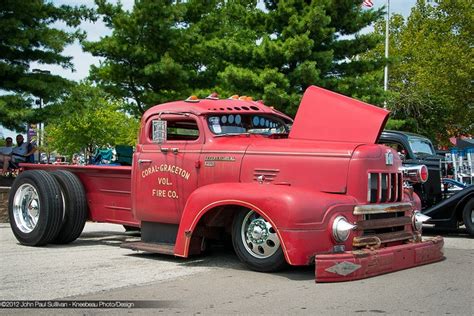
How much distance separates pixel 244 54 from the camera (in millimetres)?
19859

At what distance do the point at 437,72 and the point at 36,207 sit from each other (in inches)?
998

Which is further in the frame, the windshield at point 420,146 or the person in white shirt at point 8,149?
the person in white shirt at point 8,149

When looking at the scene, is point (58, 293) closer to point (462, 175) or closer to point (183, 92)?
point (462, 175)

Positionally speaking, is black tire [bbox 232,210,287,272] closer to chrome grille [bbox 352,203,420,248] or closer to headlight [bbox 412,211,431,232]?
chrome grille [bbox 352,203,420,248]

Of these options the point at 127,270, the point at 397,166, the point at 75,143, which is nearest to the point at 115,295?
the point at 127,270

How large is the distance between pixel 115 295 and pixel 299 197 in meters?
2.18

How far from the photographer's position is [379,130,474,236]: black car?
11219mm

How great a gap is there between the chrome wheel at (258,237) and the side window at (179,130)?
5.49ft

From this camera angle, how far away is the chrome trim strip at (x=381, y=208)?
6.65 metres

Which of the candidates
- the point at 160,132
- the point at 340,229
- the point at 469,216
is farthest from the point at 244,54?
the point at 340,229

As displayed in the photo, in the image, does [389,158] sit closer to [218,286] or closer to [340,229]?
[340,229]

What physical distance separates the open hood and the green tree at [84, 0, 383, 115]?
34.1 ft

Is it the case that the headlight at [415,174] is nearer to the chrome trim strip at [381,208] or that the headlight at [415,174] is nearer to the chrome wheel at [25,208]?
the chrome trim strip at [381,208]

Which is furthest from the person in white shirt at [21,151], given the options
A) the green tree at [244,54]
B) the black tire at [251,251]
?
the black tire at [251,251]
